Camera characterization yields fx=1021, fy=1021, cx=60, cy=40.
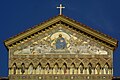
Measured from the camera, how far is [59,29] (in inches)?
2254

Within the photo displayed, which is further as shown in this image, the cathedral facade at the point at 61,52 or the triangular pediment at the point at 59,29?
the triangular pediment at the point at 59,29

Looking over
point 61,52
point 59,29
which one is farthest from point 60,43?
point 59,29

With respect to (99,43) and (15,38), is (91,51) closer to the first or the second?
(99,43)

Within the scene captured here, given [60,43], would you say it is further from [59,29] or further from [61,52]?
[59,29]

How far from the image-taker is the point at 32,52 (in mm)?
56906

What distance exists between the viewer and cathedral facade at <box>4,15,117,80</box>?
2221 inches

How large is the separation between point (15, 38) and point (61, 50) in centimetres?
266

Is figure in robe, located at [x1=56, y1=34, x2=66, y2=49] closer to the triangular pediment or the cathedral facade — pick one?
the cathedral facade

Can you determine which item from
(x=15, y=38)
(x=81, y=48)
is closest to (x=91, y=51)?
(x=81, y=48)

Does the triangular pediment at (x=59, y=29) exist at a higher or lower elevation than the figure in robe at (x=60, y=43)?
higher

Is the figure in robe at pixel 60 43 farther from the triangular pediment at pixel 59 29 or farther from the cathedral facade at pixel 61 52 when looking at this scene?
the triangular pediment at pixel 59 29

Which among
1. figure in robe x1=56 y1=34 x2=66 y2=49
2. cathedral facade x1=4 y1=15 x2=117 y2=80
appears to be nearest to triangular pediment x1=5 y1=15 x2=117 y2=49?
cathedral facade x1=4 y1=15 x2=117 y2=80

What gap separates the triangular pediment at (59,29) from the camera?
186 feet

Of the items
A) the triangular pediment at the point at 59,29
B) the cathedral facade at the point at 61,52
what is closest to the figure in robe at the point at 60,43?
the cathedral facade at the point at 61,52
